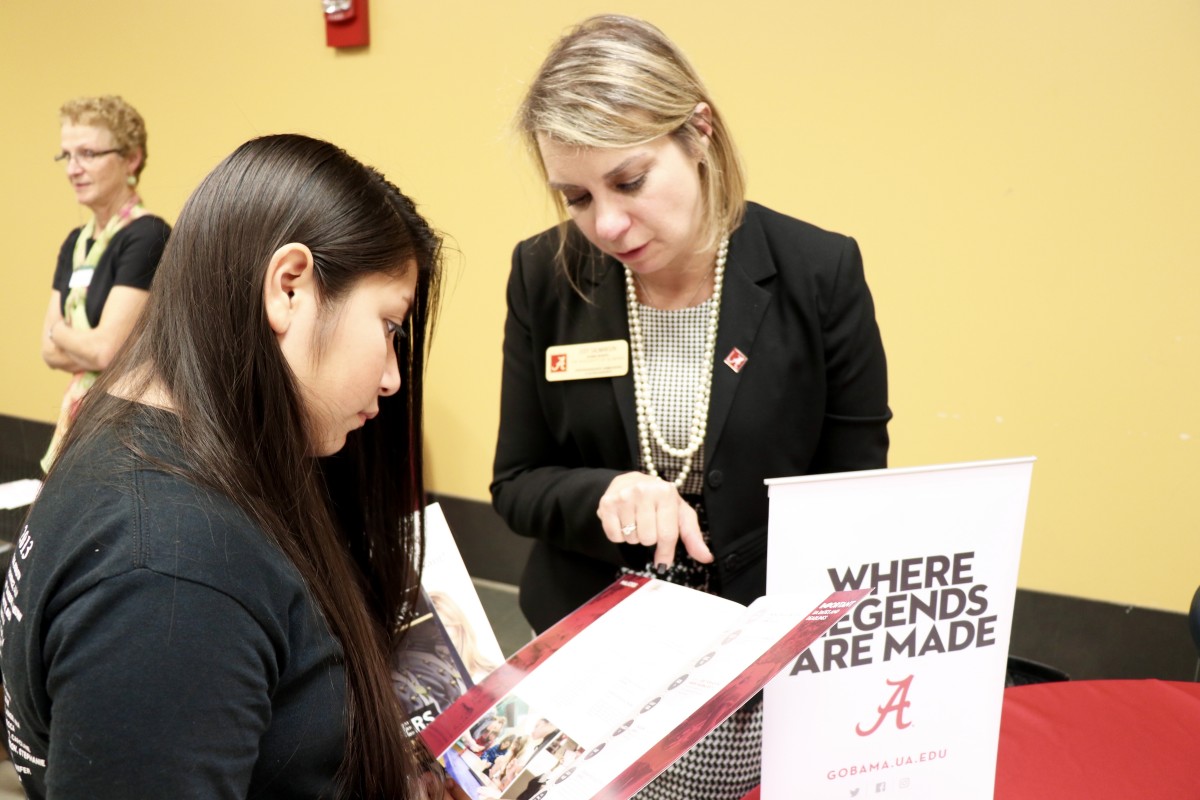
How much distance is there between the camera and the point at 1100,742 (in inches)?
48.9

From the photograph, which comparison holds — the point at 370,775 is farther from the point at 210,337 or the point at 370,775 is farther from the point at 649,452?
the point at 649,452

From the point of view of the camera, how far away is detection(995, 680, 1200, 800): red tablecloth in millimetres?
1145

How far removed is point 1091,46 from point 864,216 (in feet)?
2.37

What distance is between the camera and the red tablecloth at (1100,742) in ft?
3.75

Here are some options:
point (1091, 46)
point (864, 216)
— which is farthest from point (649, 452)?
point (1091, 46)

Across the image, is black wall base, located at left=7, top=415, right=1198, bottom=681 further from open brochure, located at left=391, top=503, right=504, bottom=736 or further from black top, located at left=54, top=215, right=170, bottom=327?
open brochure, located at left=391, top=503, right=504, bottom=736

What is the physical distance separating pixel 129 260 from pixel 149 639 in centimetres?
250

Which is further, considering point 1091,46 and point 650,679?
point 1091,46

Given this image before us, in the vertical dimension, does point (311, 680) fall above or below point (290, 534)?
below

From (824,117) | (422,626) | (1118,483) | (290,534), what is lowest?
(1118,483)

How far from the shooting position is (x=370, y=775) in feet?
2.82

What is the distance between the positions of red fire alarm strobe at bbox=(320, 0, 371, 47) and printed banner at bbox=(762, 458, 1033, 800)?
319 centimetres

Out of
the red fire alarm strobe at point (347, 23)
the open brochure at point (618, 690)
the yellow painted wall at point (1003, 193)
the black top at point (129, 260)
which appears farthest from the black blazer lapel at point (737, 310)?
the red fire alarm strobe at point (347, 23)

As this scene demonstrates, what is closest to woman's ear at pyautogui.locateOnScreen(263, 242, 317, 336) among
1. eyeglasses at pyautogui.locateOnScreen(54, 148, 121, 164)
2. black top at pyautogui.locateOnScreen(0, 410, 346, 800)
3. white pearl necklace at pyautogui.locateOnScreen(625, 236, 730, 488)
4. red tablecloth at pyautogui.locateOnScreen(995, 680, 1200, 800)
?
black top at pyautogui.locateOnScreen(0, 410, 346, 800)
